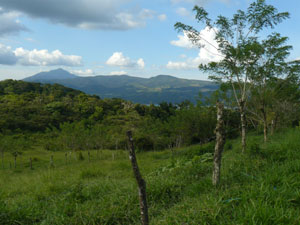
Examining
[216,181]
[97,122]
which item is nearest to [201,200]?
[216,181]

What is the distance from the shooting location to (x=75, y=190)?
5465 mm

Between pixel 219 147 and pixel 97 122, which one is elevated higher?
pixel 219 147

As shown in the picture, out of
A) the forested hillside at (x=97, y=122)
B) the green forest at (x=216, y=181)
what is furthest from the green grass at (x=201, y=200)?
the forested hillside at (x=97, y=122)

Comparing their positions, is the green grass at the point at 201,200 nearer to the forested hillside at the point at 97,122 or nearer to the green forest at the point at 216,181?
the green forest at the point at 216,181

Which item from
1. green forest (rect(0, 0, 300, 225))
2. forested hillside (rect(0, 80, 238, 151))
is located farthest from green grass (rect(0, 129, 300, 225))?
forested hillside (rect(0, 80, 238, 151))

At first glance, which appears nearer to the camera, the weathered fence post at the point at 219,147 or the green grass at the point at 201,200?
the green grass at the point at 201,200

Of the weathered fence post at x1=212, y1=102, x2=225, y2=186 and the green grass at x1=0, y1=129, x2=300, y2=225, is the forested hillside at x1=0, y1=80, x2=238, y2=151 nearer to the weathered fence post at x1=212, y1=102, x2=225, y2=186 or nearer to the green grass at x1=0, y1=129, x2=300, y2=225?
the weathered fence post at x1=212, y1=102, x2=225, y2=186

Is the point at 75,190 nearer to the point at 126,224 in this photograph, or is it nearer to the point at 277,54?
the point at 126,224

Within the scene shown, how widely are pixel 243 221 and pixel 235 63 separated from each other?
31.9 feet

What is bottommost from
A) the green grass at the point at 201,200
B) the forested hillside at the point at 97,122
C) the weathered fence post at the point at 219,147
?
the forested hillside at the point at 97,122

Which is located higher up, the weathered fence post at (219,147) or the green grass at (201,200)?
the weathered fence post at (219,147)

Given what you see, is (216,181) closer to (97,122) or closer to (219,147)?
(219,147)

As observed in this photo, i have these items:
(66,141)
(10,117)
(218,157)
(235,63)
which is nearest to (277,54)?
(235,63)

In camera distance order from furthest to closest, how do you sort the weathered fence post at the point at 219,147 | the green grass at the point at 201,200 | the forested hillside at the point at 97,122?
the forested hillside at the point at 97,122, the weathered fence post at the point at 219,147, the green grass at the point at 201,200
